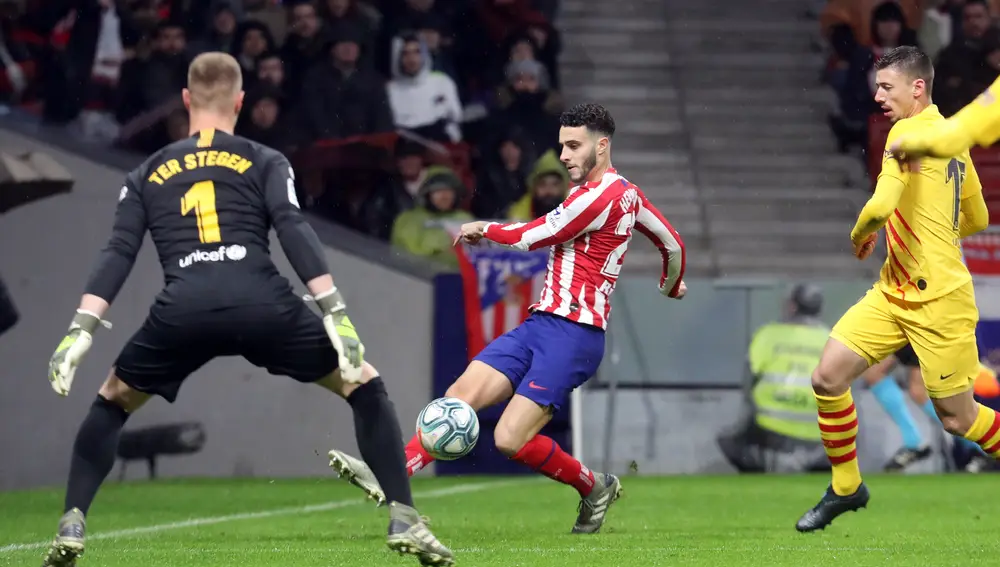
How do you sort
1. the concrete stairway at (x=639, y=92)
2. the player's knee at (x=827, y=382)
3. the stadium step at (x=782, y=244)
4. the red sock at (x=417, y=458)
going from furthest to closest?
the concrete stairway at (x=639, y=92) < the stadium step at (x=782, y=244) < the player's knee at (x=827, y=382) < the red sock at (x=417, y=458)

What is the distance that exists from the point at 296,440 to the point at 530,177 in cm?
318

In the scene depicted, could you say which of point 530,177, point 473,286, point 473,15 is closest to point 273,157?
point 473,286

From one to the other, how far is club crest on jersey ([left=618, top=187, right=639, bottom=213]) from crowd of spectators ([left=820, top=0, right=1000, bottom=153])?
8968 mm

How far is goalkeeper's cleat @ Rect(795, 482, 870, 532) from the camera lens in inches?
306

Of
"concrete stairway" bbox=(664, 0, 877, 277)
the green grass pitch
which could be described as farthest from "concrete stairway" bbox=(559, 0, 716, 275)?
the green grass pitch

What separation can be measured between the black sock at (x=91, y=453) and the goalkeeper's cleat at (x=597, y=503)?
2590 mm

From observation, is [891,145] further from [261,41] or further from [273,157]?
[261,41]

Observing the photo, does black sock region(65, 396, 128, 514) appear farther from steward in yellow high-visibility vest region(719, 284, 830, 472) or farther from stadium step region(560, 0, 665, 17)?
stadium step region(560, 0, 665, 17)

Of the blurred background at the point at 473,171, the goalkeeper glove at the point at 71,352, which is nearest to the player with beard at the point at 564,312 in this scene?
the goalkeeper glove at the point at 71,352

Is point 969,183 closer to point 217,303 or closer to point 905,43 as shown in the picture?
point 217,303

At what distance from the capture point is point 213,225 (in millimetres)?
5781

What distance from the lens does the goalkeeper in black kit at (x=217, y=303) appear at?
18.6 feet

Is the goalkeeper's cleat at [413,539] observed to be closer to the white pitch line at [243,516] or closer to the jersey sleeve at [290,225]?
the jersey sleeve at [290,225]

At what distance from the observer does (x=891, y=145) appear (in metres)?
6.23
